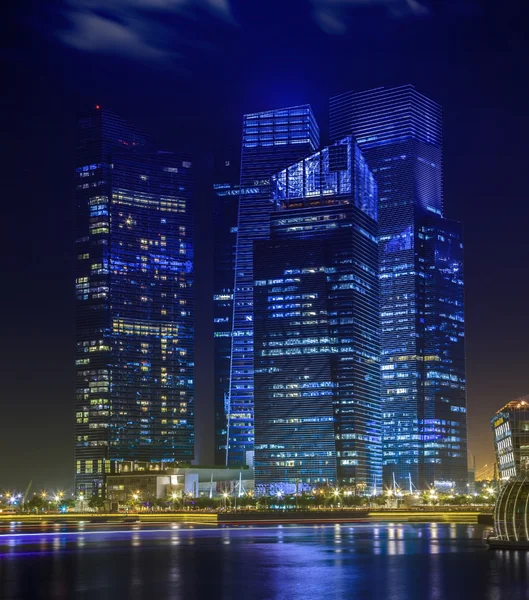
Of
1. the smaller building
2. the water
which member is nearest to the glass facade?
the smaller building

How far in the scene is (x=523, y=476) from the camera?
4909 inches

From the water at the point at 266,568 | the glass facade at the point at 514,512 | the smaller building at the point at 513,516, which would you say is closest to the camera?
the water at the point at 266,568

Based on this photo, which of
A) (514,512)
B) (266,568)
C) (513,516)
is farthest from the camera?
(513,516)

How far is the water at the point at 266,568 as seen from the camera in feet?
294

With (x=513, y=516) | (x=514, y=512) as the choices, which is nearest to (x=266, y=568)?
(x=514, y=512)

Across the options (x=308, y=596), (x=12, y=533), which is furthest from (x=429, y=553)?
→ (x=12, y=533)

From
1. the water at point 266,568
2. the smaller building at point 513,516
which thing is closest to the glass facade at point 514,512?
the smaller building at point 513,516

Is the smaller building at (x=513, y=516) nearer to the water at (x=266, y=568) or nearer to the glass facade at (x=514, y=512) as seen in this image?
the glass facade at (x=514, y=512)

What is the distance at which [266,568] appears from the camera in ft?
355

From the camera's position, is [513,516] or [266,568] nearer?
[266,568]

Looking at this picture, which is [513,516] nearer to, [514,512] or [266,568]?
[514,512]

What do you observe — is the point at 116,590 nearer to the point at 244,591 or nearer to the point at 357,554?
the point at 244,591

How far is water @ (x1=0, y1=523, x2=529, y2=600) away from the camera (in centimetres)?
8950

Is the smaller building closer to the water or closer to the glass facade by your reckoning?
the glass facade
